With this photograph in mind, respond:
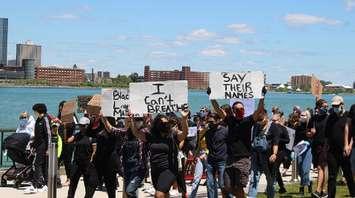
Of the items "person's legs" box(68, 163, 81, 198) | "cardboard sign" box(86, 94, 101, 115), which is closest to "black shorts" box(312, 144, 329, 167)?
"cardboard sign" box(86, 94, 101, 115)

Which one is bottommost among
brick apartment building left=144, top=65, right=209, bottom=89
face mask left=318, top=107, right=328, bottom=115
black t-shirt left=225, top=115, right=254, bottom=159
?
black t-shirt left=225, top=115, right=254, bottom=159

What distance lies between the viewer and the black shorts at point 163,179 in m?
A: 10.4

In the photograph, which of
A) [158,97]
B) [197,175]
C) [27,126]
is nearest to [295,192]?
[197,175]

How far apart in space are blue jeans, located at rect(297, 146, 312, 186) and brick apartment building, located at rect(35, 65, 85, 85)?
110422mm

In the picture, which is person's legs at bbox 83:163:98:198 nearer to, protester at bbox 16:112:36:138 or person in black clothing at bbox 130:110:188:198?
person in black clothing at bbox 130:110:188:198

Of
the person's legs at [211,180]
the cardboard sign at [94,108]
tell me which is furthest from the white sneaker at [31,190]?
the person's legs at [211,180]

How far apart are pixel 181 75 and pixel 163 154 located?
10.5 m

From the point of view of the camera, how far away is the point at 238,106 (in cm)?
Result: 1098

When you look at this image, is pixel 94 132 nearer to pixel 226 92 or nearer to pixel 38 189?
pixel 226 92

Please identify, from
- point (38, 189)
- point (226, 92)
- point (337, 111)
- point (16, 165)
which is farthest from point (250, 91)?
point (16, 165)

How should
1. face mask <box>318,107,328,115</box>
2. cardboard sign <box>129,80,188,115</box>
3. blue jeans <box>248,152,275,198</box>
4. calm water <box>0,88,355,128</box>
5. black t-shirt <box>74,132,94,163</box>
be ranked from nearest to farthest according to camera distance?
cardboard sign <box>129,80,188,115</box> → black t-shirt <box>74,132,94,163</box> → blue jeans <box>248,152,275,198</box> → face mask <box>318,107,328,115</box> → calm water <box>0,88,355,128</box>

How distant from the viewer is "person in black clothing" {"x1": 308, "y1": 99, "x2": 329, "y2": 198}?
1298cm

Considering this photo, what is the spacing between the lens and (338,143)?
1183 centimetres

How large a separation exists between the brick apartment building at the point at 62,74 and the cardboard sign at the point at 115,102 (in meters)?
112
